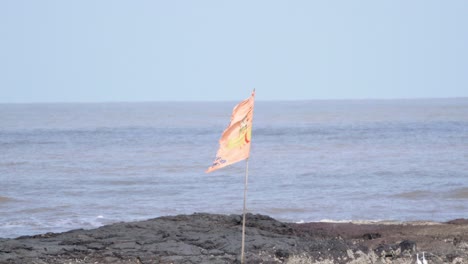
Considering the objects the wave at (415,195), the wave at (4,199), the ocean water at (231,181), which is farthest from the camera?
the wave at (4,199)

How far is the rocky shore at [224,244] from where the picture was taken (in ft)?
40.4

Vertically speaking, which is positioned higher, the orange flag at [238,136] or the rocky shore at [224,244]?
the orange flag at [238,136]

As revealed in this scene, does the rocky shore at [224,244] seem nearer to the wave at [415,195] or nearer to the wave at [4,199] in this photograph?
the wave at [415,195]

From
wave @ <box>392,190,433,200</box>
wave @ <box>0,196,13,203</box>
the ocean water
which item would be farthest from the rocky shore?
wave @ <box>0,196,13,203</box>

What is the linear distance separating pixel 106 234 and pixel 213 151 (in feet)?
101

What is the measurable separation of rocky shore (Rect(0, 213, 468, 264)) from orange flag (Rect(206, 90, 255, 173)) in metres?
1.51

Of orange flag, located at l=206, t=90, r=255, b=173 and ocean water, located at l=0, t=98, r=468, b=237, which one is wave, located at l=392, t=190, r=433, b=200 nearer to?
ocean water, located at l=0, t=98, r=468, b=237

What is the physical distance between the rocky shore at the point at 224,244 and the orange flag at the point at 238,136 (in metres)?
1.51

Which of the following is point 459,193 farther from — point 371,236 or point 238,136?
point 238,136

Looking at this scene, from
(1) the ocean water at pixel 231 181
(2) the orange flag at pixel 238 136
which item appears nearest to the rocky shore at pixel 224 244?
(2) the orange flag at pixel 238 136

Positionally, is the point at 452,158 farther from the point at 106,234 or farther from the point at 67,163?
the point at 106,234

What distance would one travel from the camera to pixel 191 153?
43.0 m

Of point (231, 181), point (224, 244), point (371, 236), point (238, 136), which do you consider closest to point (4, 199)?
point (231, 181)

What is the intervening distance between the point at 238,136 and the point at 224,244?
2.09m
